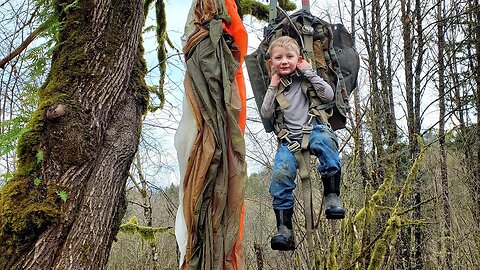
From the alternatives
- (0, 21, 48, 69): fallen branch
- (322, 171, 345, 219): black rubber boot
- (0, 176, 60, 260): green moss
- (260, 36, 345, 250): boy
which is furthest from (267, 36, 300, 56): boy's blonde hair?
(0, 21, 48, 69): fallen branch

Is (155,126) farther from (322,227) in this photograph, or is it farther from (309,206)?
(309,206)

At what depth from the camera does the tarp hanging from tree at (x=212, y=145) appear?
3.15 metres

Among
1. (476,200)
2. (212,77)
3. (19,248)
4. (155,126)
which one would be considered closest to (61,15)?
(212,77)

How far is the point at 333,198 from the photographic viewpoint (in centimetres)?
270

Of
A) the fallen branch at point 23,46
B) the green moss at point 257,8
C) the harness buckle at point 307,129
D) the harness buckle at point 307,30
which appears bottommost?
the harness buckle at point 307,129

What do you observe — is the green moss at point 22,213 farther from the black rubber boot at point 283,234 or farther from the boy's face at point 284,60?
the boy's face at point 284,60

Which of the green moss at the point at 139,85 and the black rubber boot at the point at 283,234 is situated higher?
the green moss at the point at 139,85

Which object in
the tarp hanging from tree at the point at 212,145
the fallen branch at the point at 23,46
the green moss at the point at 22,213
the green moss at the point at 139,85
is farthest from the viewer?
the green moss at the point at 139,85

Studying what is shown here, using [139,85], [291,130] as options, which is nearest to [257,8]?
[139,85]

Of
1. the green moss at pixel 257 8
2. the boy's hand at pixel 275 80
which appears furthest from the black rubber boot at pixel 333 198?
the green moss at pixel 257 8

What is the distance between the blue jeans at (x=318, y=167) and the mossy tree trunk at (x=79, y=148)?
55.3 inches

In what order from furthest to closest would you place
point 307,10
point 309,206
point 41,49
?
1. point 41,49
2. point 307,10
3. point 309,206

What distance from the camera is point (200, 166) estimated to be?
3.16 meters

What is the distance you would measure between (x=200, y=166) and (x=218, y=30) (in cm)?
89
